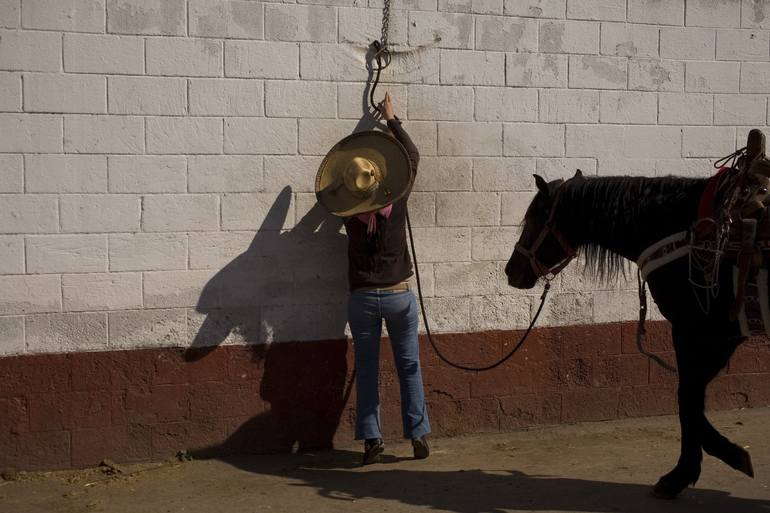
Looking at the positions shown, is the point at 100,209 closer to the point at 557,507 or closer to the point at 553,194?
the point at 553,194

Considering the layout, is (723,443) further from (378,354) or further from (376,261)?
(376,261)

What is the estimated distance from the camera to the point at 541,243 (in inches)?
209

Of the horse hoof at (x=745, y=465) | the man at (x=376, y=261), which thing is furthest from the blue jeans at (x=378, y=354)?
the horse hoof at (x=745, y=465)

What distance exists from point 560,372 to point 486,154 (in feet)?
Answer: 5.26

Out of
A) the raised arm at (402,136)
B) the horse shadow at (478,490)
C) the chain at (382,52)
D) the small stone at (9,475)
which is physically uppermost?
the chain at (382,52)

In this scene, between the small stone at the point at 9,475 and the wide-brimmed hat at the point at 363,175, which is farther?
the wide-brimmed hat at the point at 363,175

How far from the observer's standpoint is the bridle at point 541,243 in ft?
17.3

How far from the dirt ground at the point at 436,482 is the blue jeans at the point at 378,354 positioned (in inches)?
11.0

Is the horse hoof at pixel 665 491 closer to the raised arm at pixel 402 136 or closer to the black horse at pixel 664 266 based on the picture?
the black horse at pixel 664 266

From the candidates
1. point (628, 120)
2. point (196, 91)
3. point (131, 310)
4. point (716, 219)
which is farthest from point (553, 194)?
point (131, 310)

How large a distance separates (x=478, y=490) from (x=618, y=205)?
1.77 meters

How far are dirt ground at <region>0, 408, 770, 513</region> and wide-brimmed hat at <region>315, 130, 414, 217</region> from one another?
5.24 feet

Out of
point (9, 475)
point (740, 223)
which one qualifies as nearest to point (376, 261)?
point (740, 223)

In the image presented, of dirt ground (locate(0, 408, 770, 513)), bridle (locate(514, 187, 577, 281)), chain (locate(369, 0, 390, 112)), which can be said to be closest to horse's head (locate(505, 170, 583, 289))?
bridle (locate(514, 187, 577, 281))
